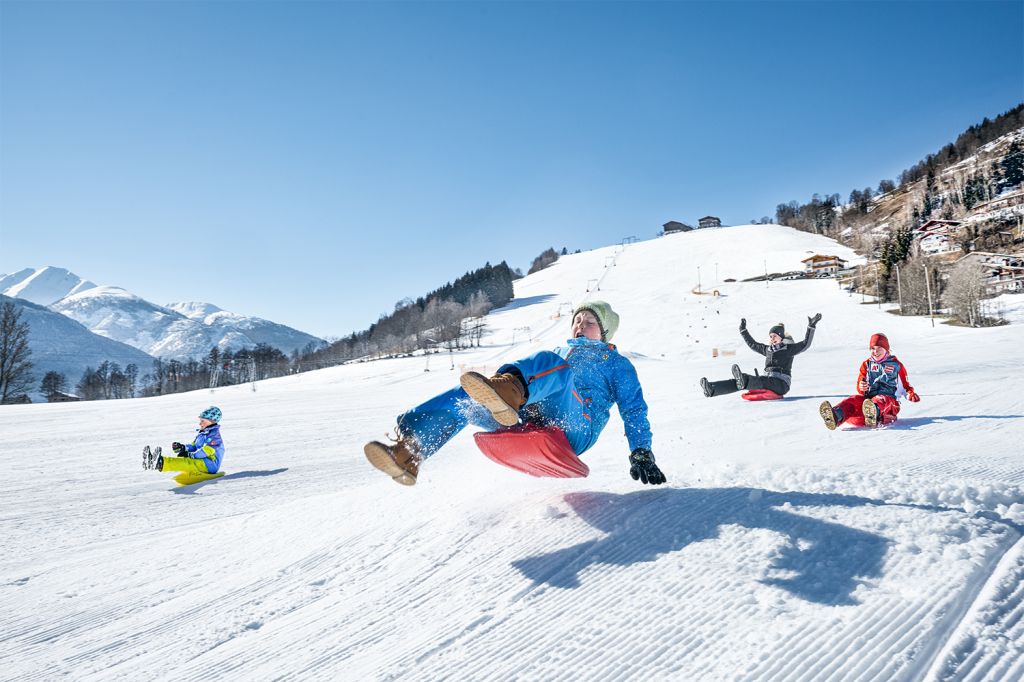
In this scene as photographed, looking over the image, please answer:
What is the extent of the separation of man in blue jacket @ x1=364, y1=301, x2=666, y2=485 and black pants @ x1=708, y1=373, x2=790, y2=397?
737 centimetres

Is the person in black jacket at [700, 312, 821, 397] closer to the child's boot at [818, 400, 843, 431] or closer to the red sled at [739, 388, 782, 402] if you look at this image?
the red sled at [739, 388, 782, 402]

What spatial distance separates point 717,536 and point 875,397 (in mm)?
5270

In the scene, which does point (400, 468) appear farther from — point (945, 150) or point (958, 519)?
point (945, 150)

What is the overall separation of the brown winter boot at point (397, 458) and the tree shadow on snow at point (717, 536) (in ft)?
2.86

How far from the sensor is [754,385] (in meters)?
9.70

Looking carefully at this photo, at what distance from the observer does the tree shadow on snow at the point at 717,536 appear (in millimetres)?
1697

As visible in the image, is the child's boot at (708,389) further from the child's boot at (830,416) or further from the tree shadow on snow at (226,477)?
the tree shadow on snow at (226,477)

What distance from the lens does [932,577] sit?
5.23 ft

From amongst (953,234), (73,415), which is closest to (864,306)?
(953,234)

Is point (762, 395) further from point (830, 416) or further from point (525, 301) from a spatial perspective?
point (525, 301)

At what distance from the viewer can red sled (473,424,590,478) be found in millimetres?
2805

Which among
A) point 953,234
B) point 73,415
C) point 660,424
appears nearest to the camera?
point 660,424

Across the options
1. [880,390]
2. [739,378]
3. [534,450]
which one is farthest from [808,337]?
[534,450]

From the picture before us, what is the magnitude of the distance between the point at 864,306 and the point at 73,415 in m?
49.5
